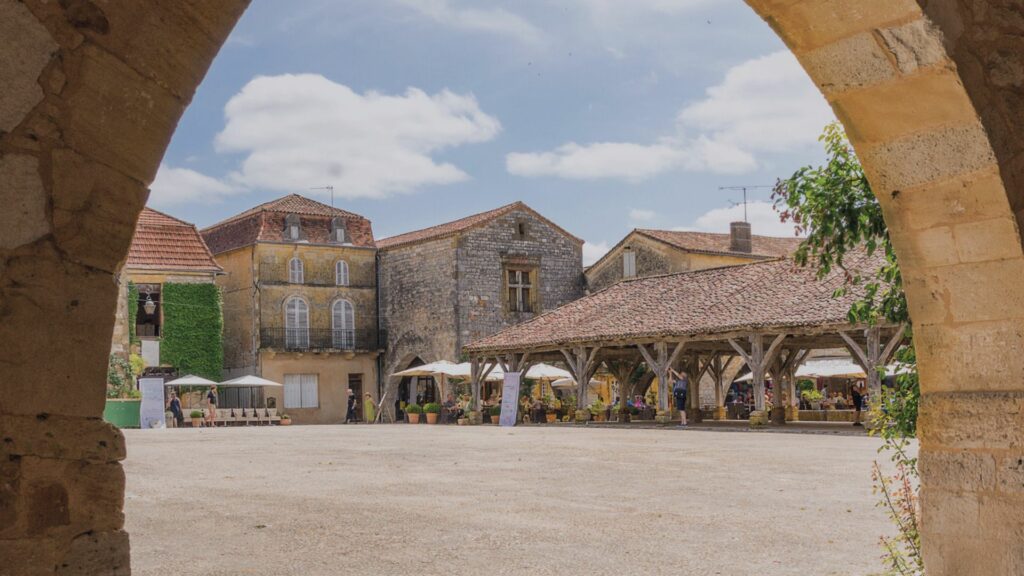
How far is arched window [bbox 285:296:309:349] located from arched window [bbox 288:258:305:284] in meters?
0.55

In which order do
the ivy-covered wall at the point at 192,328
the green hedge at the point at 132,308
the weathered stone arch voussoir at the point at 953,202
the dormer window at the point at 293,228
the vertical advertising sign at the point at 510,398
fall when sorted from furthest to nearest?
the dormer window at the point at 293,228 → the ivy-covered wall at the point at 192,328 → the green hedge at the point at 132,308 → the vertical advertising sign at the point at 510,398 → the weathered stone arch voussoir at the point at 953,202

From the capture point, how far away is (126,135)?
79.0 inches

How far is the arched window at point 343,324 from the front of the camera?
34.8m

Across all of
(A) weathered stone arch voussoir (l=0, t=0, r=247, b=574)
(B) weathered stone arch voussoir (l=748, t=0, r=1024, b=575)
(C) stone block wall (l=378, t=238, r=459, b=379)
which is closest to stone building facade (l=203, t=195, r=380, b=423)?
(C) stone block wall (l=378, t=238, r=459, b=379)

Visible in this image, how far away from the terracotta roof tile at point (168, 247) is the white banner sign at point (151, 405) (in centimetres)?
720

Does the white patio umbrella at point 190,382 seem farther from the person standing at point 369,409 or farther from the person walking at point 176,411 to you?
the person standing at point 369,409

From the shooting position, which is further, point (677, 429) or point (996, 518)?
point (677, 429)

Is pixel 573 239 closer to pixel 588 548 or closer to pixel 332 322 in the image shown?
pixel 332 322

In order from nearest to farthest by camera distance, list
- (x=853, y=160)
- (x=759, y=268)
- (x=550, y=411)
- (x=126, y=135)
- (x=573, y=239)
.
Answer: (x=126, y=135)
(x=853, y=160)
(x=759, y=268)
(x=550, y=411)
(x=573, y=239)

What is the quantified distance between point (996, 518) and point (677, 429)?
16.5 metres

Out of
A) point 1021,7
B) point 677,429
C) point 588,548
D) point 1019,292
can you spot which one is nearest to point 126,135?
point 1019,292

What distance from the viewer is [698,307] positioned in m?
21.2

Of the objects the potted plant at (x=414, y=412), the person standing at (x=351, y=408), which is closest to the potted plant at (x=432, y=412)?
the potted plant at (x=414, y=412)

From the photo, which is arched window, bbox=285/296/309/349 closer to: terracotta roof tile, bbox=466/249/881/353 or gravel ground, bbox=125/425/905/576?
terracotta roof tile, bbox=466/249/881/353
